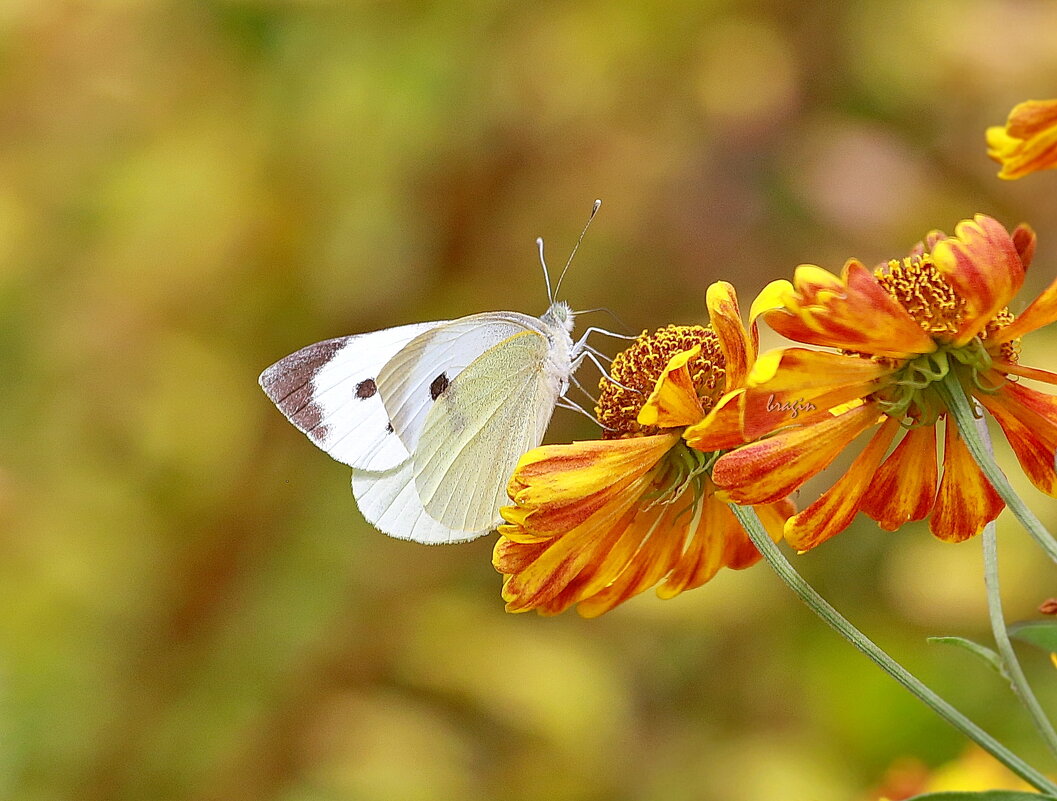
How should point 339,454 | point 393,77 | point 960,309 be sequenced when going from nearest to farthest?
point 960,309 < point 339,454 < point 393,77

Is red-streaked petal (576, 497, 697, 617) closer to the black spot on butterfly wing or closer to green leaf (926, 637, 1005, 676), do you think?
green leaf (926, 637, 1005, 676)

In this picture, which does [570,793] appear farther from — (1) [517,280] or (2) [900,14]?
(2) [900,14]

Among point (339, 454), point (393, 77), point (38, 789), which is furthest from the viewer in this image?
point (393, 77)

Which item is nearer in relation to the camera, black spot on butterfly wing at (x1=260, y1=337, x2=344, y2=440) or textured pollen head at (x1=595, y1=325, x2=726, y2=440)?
textured pollen head at (x1=595, y1=325, x2=726, y2=440)

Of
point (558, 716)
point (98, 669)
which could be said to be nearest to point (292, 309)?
point (98, 669)

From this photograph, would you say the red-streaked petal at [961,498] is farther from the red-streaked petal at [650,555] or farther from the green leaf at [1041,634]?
the red-streaked petal at [650,555]

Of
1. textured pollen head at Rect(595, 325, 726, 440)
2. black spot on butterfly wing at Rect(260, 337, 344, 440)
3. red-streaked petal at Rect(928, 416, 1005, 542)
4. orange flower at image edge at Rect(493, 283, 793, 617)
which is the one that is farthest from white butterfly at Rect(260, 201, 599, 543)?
red-streaked petal at Rect(928, 416, 1005, 542)

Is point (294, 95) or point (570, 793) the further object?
point (294, 95)
